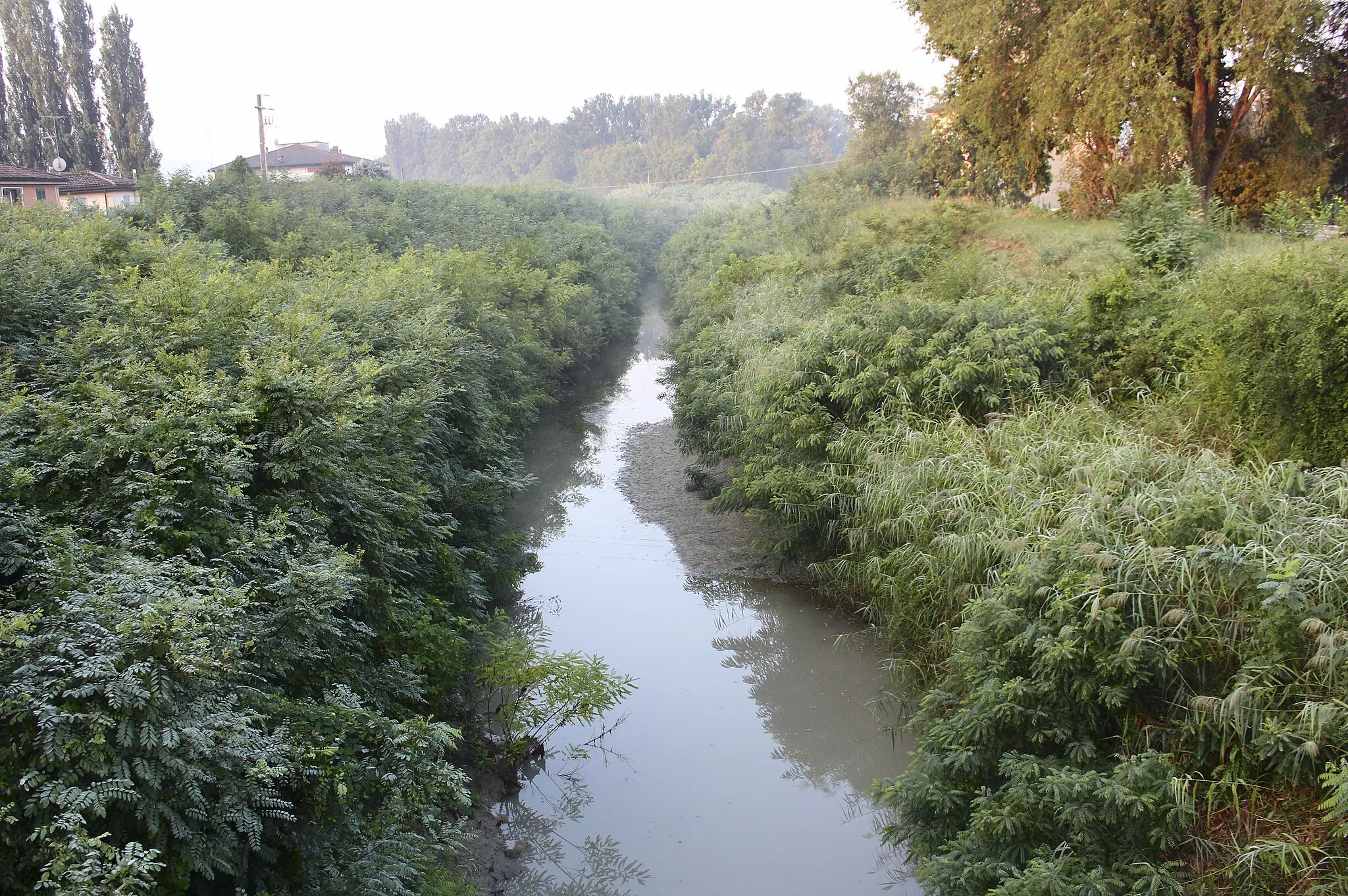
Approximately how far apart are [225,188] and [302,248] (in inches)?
171

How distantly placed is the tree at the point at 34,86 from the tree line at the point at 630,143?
139 ft

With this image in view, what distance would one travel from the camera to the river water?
19.4 ft

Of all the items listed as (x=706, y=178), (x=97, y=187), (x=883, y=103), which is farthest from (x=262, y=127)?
(x=706, y=178)

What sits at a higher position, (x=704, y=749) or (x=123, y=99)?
(x=123, y=99)

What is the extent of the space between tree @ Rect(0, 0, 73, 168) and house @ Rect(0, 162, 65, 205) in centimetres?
1000

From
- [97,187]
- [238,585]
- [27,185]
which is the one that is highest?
[97,187]

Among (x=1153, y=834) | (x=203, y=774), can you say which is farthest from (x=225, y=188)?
(x=1153, y=834)

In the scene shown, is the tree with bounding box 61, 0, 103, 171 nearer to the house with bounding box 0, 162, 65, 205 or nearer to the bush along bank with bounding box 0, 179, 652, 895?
the house with bounding box 0, 162, 65, 205

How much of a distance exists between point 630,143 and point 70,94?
56.3 meters

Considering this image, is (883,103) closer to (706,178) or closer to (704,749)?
(704,749)

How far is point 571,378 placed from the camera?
71.8 feet

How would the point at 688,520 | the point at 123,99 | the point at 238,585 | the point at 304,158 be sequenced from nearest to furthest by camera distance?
the point at 238,585 < the point at 688,520 < the point at 123,99 < the point at 304,158

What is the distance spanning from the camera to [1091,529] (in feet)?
17.9

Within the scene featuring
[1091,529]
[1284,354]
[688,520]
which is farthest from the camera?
[688,520]
